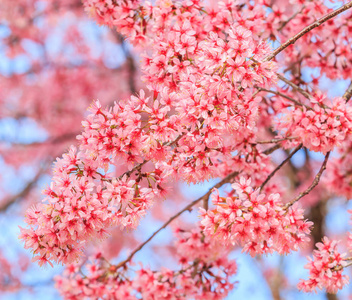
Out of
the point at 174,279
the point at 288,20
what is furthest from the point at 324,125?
the point at 174,279

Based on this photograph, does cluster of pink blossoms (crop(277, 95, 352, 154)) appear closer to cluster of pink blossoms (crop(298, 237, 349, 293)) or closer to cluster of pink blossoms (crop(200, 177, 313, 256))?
cluster of pink blossoms (crop(200, 177, 313, 256))

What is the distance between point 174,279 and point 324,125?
1670mm

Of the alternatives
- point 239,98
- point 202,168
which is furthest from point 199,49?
point 202,168

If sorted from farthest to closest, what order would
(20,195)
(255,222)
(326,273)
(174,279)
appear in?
1. (20,195)
2. (174,279)
3. (326,273)
4. (255,222)

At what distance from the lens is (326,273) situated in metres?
2.55

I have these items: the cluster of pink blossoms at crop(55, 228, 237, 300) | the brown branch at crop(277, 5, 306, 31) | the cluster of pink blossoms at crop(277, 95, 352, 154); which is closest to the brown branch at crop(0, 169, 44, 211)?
the cluster of pink blossoms at crop(55, 228, 237, 300)

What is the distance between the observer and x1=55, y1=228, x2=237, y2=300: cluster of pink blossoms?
320 cm

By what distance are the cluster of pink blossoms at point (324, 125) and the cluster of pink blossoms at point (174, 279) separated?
3.55 ft

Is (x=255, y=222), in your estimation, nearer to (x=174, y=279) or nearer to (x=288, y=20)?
(x=174, y=279)

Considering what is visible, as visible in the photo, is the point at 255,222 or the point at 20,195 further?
the point at 20,195

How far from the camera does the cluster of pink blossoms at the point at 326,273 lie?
8.35 ft

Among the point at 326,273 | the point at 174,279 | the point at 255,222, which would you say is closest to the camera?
the point at 255,222

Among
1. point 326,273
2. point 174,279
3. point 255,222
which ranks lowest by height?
point 326,273

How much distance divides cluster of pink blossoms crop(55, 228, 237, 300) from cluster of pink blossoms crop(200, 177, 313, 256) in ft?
2.56
